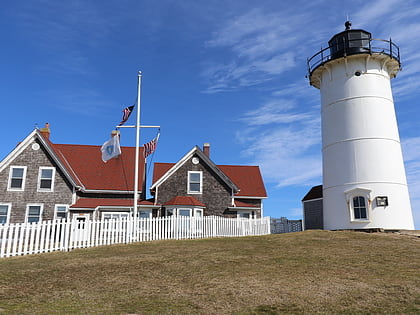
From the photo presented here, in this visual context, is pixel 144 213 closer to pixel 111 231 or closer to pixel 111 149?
pixel 111 149

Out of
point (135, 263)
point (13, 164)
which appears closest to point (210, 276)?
point (135, 263)

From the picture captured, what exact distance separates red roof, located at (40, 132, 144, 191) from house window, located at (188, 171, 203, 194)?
3.78 m

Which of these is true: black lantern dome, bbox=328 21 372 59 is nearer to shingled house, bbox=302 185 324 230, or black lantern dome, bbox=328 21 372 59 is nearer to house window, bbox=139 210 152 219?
shingled house, bbox=302 185 324 230

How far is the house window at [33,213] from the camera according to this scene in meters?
24.8

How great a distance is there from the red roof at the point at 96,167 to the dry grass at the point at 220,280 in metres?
11.2

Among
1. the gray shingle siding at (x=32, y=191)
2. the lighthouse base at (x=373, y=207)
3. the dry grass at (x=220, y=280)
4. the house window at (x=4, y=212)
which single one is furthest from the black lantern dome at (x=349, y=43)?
the house window at (x=4, y=212)

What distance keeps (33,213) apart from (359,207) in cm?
2074

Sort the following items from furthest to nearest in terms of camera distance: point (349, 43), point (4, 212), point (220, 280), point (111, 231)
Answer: point (4, 212)
point (349, 43)
point (111, 231)
point (220, 280)

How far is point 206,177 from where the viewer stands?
91.6 ft

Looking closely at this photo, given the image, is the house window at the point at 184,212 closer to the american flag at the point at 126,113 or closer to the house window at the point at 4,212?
the american flag at the point at 126,113

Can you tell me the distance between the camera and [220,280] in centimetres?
990

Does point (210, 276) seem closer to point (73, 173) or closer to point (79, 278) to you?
point (79, 278)

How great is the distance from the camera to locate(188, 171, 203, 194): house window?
27.6 m

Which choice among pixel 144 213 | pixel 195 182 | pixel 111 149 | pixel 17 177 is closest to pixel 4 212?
pixel 17 177
